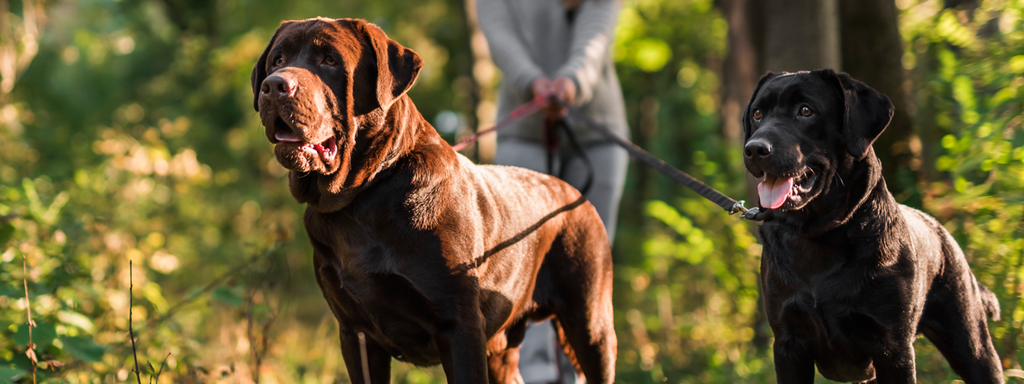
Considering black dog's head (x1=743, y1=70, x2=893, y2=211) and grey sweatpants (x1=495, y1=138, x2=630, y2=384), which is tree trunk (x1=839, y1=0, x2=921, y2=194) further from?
black dog's head (x1=743, y1=70, x2=893, y2=211)

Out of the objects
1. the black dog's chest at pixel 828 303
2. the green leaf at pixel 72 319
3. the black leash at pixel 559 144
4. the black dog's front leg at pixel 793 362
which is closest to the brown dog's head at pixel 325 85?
the black dog's chest at pixel 828 303

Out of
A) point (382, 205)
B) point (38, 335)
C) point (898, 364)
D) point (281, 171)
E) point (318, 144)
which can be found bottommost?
point (281, 171)

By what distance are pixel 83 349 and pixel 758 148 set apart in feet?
10.5

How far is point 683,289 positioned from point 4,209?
25.3 feet

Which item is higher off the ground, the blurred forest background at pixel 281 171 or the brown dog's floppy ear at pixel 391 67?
the brown dog's floppy ear at pixel 391 67

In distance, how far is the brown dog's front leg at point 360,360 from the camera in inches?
98.0

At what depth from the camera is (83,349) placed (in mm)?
3336

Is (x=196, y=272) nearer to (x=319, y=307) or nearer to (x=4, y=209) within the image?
(x=319, y=307)

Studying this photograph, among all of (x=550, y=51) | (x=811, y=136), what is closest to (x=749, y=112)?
(x=811, y=136)

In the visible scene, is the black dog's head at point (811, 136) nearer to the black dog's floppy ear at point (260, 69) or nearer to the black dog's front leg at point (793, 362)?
the black dog's front leg at point (793, 362)

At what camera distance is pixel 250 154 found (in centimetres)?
1482

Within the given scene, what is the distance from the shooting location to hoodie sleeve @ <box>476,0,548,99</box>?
13.0 feet

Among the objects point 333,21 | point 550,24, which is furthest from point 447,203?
point 550,24

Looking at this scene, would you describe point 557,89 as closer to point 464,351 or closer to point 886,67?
point 464,351
